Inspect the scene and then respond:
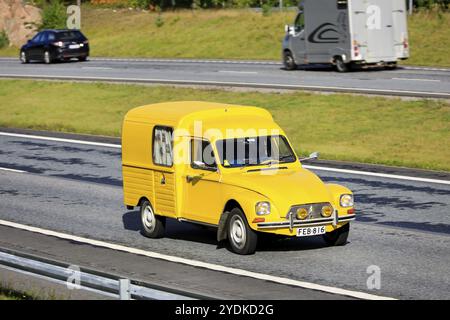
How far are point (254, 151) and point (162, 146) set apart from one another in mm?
1412

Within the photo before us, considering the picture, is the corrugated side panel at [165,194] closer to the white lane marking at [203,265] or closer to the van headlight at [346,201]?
the white lane marking at [203,265]

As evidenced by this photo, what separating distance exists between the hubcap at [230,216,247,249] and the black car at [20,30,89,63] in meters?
40.1

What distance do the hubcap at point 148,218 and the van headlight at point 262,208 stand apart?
8.56ft

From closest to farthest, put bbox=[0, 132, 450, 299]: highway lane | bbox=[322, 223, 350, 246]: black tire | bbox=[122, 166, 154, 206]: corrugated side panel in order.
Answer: bbox=[0, 132, 450, 299]: highway lane, bbox=[322, 223, 350, 246]: black tire, bbox=[122, 166, 154, 206]: corrugated side panel

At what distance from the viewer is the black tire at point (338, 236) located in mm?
14461

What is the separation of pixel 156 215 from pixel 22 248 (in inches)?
80.6

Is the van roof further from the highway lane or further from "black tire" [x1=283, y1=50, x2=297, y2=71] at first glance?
"black tire" [x1=283, y1=50, x2=297, y2=71]

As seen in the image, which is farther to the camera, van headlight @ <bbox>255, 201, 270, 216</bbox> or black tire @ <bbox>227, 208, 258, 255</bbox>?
black tire @ <bbox>227, 208, 258, 255</bbox>

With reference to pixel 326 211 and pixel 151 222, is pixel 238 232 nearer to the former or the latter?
pixel 326 211

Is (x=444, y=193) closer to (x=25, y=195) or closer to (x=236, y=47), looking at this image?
(x=25, y=195)

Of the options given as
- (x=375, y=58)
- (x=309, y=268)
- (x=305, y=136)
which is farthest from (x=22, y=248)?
(x=375, y=58)

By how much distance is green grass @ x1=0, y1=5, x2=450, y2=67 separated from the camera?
158ft

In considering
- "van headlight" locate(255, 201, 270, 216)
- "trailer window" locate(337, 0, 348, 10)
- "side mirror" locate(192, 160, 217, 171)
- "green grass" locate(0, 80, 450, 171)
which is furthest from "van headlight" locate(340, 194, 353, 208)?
"trailer window" locate(337, 0, 348, 10)

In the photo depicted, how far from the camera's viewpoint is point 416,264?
13422 millimetres
